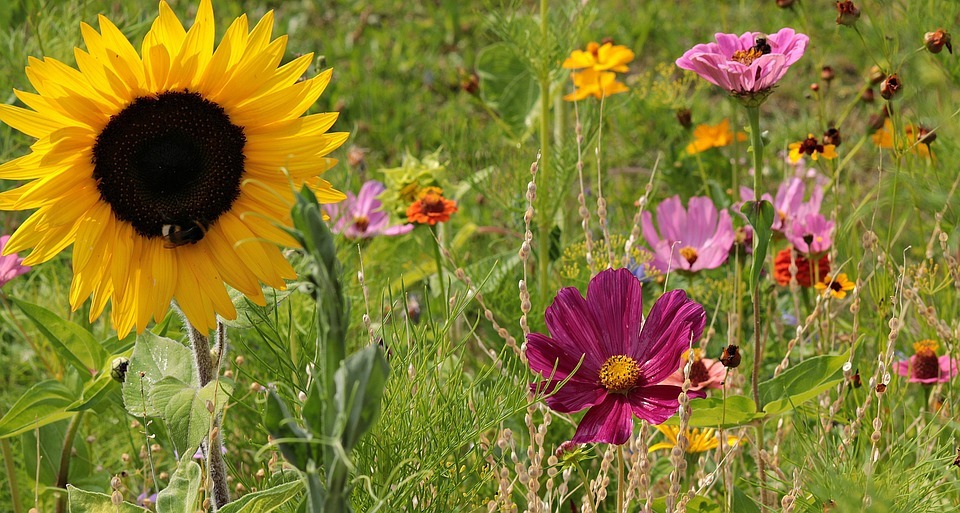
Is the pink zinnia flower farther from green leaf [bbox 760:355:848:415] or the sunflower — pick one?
the sunflower

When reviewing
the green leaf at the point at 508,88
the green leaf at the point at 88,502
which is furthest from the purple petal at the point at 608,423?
the green leaf at the point at 508,88

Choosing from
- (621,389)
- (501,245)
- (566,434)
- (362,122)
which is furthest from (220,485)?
(362,122)

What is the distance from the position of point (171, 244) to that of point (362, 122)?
61.7 inches

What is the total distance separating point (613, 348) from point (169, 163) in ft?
1.40

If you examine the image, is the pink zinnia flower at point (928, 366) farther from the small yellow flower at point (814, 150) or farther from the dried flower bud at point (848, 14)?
the dried flower bud at point (848, 14)

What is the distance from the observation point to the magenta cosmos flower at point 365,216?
161 centimetres

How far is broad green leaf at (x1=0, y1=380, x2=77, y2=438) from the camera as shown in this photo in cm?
106

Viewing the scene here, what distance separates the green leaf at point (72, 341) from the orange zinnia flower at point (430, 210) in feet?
1.35

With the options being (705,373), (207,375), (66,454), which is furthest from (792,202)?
(66,454)

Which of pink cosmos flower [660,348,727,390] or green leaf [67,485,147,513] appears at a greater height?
green leaf [67,485,147,513]

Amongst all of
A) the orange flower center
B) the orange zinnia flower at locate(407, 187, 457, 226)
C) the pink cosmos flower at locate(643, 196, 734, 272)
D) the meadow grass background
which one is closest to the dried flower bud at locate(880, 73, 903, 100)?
the meadow grass background

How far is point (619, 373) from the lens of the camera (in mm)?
908

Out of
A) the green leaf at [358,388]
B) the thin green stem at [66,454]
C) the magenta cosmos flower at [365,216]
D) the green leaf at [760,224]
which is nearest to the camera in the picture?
the green leaf at [358,388]

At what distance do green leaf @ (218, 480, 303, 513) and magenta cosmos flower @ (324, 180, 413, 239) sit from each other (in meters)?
0.80
